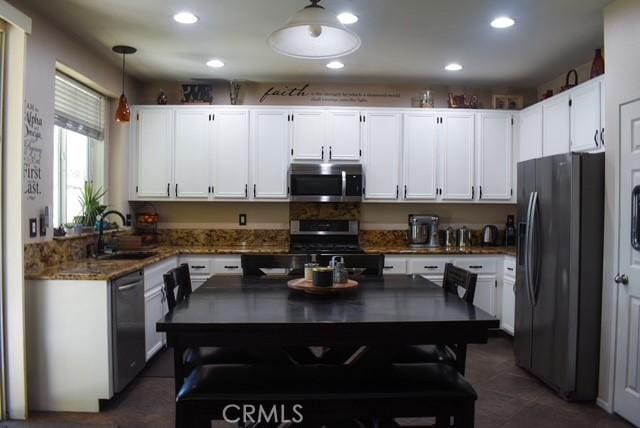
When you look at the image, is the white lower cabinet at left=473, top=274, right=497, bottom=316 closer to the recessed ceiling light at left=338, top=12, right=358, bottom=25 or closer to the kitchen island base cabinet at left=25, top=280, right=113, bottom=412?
the recessed ceiling light at left=338, top=12, right=358, bottom=25

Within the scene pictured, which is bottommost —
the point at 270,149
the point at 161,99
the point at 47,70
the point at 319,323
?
the point at 319,323

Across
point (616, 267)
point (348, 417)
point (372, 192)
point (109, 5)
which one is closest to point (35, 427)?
point (348, 417)

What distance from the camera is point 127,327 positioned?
3.01 metres

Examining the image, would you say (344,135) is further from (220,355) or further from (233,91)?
(220,355)

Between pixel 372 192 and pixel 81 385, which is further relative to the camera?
pixel 372 192

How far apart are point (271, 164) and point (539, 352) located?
2798 millimetres

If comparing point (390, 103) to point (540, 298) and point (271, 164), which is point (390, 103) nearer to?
point (271, 164)

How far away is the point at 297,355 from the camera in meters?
2.46

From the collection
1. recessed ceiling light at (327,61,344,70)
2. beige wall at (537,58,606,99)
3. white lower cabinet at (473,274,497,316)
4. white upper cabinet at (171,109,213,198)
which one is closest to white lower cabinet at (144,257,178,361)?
white upper cabinet at (171,109,213,198)

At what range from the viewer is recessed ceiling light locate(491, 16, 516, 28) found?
3.06m

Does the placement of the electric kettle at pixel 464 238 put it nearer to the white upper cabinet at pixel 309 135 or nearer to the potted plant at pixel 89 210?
the white upper cabinet at pixel 309 135

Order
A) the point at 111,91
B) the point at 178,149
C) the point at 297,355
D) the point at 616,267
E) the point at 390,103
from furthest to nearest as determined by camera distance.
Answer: the point at 390,103, the point at 178,149, the point at 111,91, the point at 616,267, the point at 297,355

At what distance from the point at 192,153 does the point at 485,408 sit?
131 inches

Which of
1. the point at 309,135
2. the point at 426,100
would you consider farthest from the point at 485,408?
the point at 426,100
